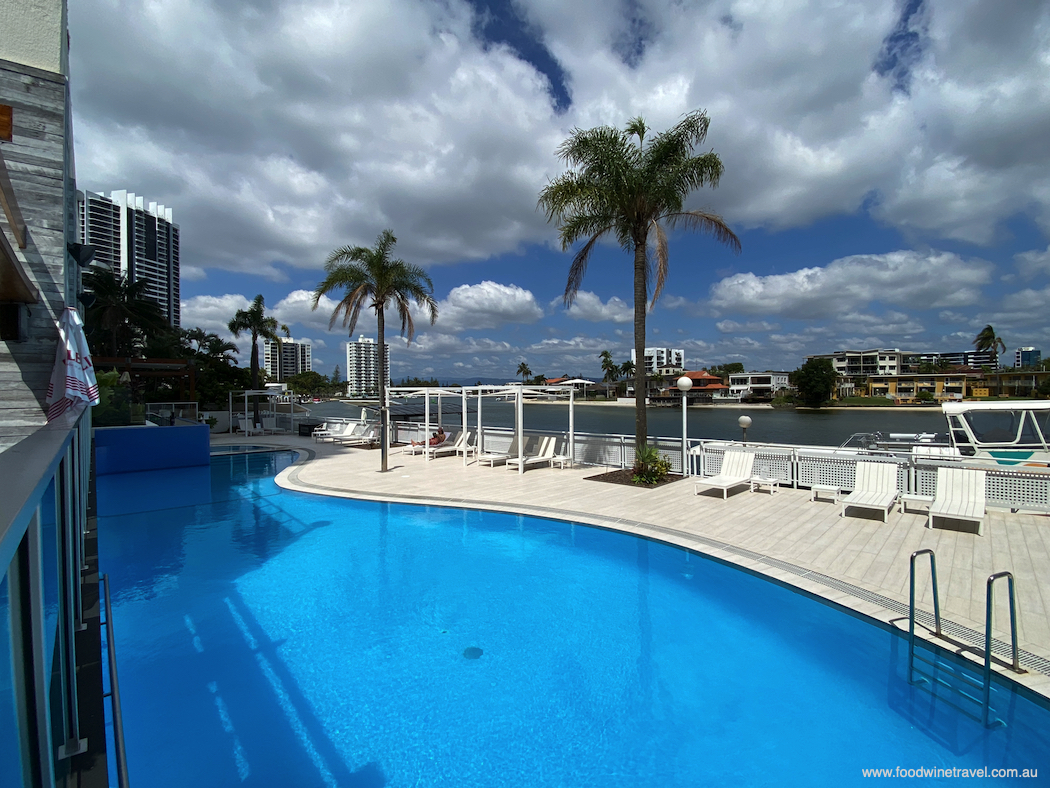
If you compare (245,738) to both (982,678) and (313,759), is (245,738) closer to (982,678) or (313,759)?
(313,759)

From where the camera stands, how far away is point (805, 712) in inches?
160

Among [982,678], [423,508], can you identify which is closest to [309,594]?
[423,508]

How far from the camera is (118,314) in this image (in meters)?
33.4

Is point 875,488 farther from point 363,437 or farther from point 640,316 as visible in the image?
point 363,437

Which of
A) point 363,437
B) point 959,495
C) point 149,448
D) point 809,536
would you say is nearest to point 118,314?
point 363,437

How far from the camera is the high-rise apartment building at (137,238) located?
190 ft

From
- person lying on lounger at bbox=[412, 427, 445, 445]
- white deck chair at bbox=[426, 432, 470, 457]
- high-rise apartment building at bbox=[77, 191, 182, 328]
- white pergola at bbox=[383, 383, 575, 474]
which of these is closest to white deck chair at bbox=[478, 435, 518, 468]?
white pergola at bbox=[383, 383, 575, 474]

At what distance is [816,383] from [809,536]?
81.0m

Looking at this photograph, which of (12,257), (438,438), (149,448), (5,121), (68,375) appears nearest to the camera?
(12,257)

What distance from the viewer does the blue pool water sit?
3607mm

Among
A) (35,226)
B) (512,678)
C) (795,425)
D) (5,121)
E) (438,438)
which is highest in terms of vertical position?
(5,121)

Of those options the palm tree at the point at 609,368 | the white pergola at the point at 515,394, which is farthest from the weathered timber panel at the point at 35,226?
the palm tree at the point at 609,368

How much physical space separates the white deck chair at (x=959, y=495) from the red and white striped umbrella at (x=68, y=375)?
421 inches

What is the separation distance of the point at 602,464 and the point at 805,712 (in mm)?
9403
